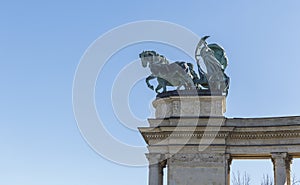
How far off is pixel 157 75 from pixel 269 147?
Result: 29.1 feet

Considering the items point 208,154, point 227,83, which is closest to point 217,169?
point 208,154

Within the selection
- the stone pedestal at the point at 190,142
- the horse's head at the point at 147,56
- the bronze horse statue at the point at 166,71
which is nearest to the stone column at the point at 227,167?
the stone pedestal at the point at 190,142

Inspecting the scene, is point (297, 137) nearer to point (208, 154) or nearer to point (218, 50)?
point (208, 154)

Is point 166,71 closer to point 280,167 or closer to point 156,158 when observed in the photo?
point 156,158

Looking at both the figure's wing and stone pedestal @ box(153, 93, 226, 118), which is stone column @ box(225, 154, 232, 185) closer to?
stone pedestal @ box(153, 93, 226, 118)

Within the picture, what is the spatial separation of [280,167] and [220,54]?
29.5 ft

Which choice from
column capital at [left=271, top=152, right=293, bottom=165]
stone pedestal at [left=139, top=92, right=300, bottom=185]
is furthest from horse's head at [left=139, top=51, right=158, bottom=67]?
column capital at [left=271, top=152, right=293, bottom=165]

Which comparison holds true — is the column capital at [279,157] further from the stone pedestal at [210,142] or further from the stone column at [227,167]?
the stone column at [227,167]

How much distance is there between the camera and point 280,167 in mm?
33312

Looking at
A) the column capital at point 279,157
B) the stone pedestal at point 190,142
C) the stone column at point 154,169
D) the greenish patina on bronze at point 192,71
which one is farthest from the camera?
the greenish patina on bronze at point 192,71

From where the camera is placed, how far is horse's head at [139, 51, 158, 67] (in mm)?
37237

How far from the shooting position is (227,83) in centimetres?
3647

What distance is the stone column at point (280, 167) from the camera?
1307 inches

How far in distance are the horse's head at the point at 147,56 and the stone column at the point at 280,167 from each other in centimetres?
1038
